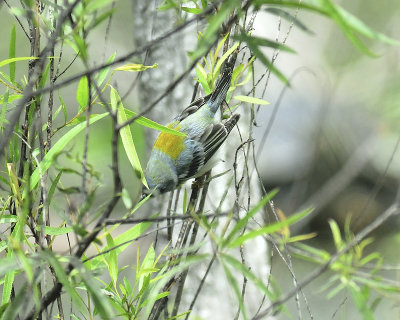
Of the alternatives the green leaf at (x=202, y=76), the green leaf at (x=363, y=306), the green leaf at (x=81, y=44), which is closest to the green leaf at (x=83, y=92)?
the green leaf at (x=81, y=44)

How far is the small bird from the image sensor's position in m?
1.84

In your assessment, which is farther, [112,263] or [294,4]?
[112,263]

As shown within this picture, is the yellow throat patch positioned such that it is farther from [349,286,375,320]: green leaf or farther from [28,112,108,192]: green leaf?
[349,286,375,320]: green leaf

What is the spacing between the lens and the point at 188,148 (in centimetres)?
196

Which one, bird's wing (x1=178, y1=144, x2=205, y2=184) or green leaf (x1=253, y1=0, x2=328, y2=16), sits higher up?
green leaf (x1=253, y1=0, x2=328, y2=16)

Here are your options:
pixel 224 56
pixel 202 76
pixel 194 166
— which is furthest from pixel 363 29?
pixel 194 166

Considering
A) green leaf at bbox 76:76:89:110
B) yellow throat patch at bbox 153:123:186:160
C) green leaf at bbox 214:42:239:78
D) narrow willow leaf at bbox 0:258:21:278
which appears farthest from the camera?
yellow throat patch at bbox 153:123:186:160

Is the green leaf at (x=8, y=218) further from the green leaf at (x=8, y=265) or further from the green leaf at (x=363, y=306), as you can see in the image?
the green leaf at (x=363, y=306)

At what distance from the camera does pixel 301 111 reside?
173 inches

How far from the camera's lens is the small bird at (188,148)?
1837 millimetres

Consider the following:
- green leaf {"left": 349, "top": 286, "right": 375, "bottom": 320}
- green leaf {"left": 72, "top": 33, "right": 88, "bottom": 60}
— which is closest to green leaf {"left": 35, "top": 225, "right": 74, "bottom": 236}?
green leaf {"left": 72, "top": 33, "right": 88, "bottom": 60}

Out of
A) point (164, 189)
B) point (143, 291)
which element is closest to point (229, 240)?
point (143, 291)

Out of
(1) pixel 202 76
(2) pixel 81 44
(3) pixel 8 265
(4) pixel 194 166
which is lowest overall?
(4) pixel 194 166

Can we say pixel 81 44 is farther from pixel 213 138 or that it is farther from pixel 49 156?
pixel 213 138
